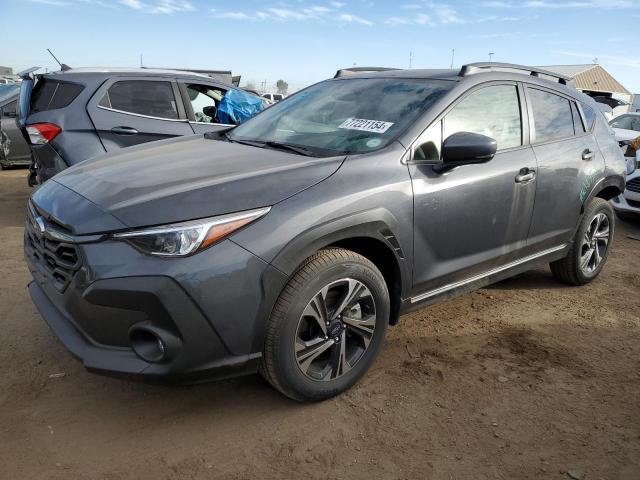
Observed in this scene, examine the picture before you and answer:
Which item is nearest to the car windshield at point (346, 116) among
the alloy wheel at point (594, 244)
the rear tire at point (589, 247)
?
the rear tire at point (589, 247)

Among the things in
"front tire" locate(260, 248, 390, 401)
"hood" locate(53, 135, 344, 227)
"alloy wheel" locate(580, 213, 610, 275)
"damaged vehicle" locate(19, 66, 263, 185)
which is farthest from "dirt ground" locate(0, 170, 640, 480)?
"damaged vehicle" locate(19, 66, 263, 185)

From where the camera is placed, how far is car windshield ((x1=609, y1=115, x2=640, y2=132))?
1127 centimetres

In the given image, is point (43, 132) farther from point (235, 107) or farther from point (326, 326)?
point (326, 326)

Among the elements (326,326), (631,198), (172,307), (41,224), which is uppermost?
(41,224)

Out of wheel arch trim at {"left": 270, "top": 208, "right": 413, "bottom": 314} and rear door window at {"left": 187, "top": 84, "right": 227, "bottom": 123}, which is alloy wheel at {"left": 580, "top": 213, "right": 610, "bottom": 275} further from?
rear door window at {"left": 187, "top": 84, "right": 227, "bottom": 123}

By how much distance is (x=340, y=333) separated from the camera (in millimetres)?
2588

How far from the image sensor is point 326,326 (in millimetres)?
2516

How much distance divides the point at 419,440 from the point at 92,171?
2.13 meters

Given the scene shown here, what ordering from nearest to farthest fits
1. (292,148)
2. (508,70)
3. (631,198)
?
(292,148) < (508,70) < (631,198)

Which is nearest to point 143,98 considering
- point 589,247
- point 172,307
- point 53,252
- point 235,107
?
point 235,107

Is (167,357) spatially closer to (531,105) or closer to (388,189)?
(388,189)

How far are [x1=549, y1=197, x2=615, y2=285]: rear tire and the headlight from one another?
319 cm

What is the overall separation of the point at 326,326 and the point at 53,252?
51.4 inches

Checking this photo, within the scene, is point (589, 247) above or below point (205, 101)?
below
